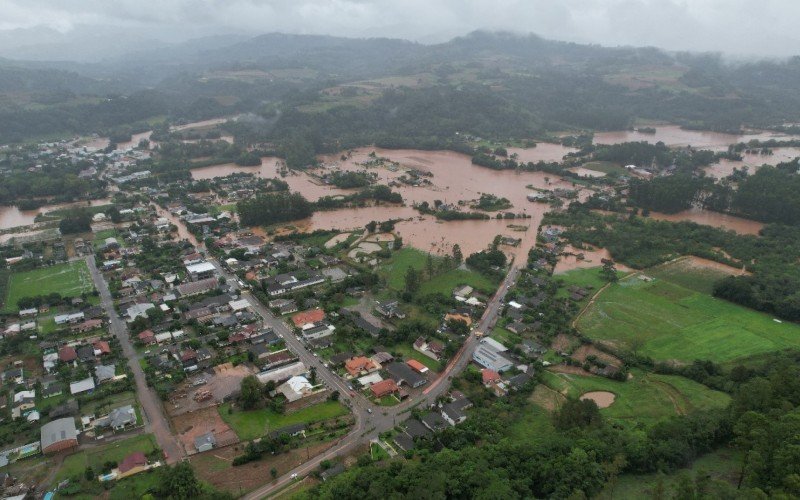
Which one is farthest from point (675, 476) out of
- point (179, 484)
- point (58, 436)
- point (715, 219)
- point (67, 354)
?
point (715, 219)

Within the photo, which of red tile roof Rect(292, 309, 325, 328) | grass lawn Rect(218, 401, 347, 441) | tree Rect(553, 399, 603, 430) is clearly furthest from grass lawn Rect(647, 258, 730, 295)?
grass lawn Rect(218, 401, 347, 441)

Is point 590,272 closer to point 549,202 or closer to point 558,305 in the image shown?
point 558,305

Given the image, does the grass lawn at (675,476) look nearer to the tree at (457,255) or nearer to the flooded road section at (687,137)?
the tree at (457,255)

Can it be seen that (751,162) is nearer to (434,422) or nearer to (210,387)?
(434,422)

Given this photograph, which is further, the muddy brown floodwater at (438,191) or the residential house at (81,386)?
the muddy brown floodwater at (438,191)

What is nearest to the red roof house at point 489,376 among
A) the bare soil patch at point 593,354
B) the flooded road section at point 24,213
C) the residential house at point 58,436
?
the bare soil patch at point 593,354

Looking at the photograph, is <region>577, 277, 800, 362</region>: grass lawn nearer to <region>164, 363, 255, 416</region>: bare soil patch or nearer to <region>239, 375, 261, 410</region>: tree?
<region>239, 375, 261, 410</region>: tree
